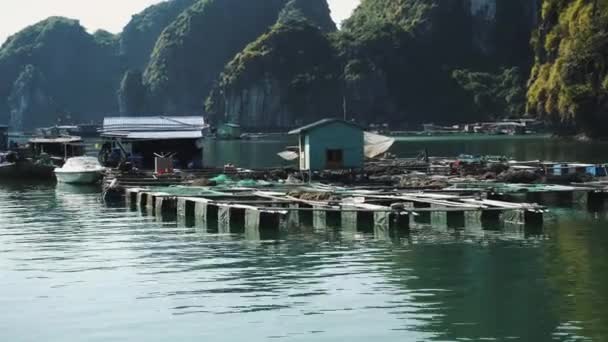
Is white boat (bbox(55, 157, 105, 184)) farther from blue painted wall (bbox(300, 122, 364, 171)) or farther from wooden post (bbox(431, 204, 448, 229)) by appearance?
wooden post (bbox(431, 204, 448, 229))

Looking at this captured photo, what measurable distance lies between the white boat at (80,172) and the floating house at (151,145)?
1.89 metres

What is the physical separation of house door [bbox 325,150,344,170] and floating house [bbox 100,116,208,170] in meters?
11.7

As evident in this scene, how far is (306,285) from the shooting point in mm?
23875

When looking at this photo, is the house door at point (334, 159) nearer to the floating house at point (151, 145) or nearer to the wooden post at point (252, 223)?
the floating house at point (151, 145)

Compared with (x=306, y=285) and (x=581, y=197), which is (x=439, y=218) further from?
(x=306, y=285)

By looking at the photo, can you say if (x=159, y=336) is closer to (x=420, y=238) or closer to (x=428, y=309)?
(x=428, y=309)

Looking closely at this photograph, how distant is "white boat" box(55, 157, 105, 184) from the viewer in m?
60.3

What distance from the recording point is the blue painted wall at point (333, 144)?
167ft

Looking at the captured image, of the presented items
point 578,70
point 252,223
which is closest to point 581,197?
point 252,223

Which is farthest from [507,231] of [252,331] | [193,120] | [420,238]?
[193,120]

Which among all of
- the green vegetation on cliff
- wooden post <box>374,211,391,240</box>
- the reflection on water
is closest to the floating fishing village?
wooden post <box>374,211,391,240</box>

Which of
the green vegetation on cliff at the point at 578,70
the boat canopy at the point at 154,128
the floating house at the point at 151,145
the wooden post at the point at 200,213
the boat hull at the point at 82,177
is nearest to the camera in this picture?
the wooden post at the point at 200,213

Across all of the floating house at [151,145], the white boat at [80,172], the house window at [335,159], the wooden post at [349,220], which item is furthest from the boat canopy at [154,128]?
the wooden post at [349,220]

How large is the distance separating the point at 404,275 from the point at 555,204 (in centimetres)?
1832
